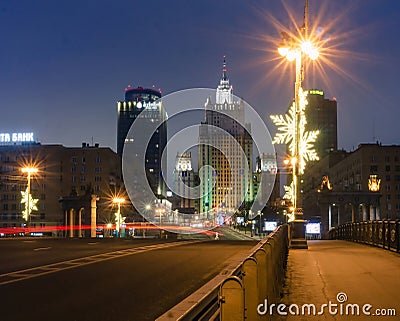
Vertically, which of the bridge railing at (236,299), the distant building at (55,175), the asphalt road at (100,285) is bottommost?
the asphalt road at (100,285)

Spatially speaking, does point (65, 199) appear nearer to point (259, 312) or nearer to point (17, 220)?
point (259, 312)

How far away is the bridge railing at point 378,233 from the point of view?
24.2 meters

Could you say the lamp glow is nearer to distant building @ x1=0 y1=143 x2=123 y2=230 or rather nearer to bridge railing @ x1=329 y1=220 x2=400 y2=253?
bridge railing @ x1=329 y1=220 x2=400 y2=253

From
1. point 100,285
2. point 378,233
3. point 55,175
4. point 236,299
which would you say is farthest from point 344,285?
point 55,175

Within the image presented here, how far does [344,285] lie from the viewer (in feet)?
42.9

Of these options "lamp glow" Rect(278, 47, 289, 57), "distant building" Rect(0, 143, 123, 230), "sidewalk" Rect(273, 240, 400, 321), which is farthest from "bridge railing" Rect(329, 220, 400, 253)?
"distant building" Rect(0, 143, 123, 230)

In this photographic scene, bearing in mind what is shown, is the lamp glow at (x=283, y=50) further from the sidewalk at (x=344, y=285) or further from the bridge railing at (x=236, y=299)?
the bridge railing at (x=236, y=299)

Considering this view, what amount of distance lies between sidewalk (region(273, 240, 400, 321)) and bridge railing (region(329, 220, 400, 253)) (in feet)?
13.8

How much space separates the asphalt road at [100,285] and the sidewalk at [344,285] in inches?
90.9

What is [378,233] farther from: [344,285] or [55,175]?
[55,175]

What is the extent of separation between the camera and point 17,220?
453ft

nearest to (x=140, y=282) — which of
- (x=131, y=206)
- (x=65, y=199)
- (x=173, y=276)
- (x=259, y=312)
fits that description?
(x=173, y=276)

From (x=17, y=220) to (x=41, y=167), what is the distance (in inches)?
550

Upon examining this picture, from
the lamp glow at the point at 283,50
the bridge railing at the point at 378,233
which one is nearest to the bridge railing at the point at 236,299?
the bridge railing at the point at 378,233
